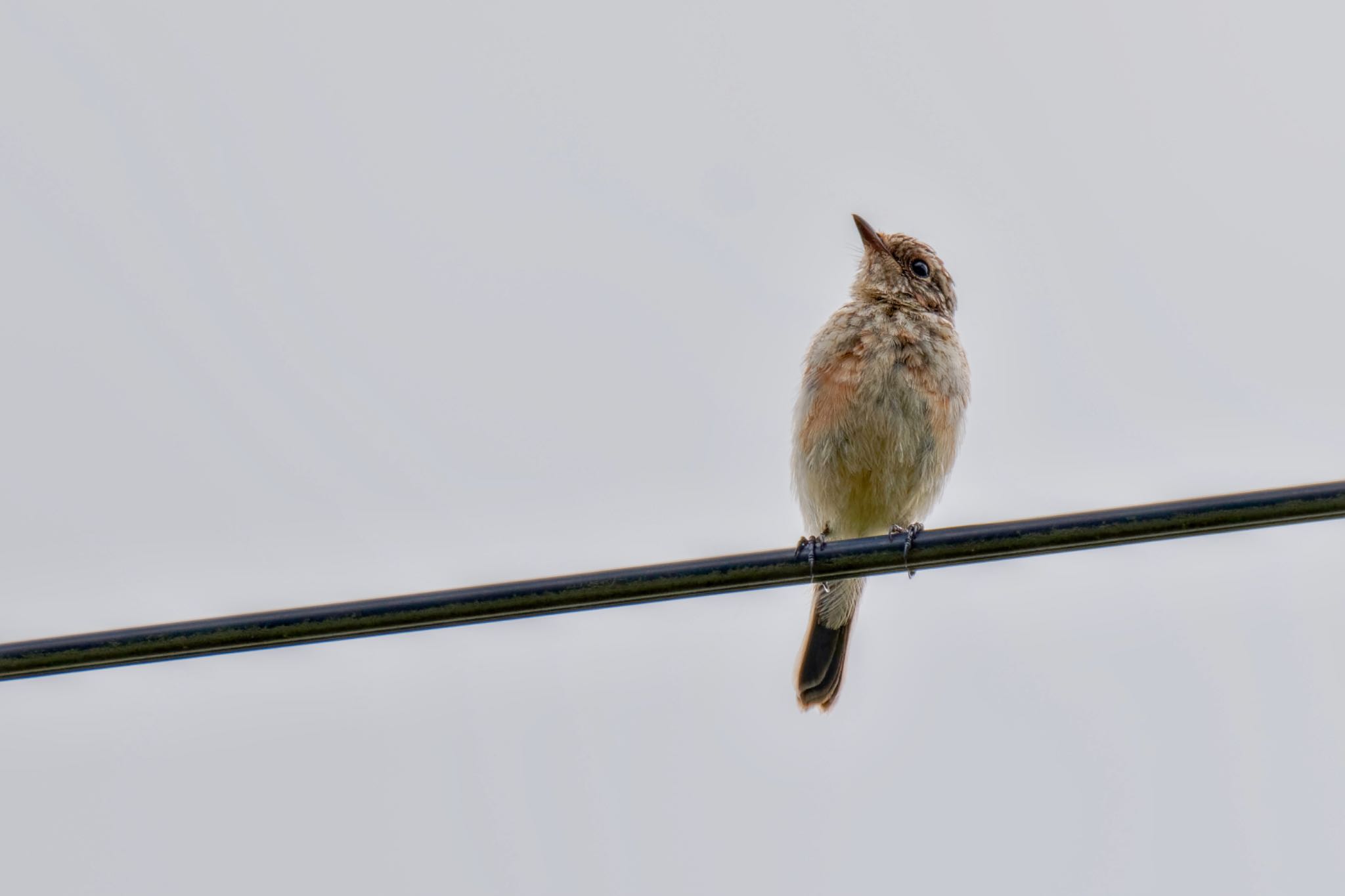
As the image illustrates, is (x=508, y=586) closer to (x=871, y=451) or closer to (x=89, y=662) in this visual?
(x=89, y=662)

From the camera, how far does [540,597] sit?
4988mm

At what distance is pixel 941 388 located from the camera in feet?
31.0

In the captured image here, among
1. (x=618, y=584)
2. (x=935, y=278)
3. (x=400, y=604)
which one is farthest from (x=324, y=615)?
(x=935, y=278)

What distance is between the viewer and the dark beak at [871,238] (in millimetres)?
10758

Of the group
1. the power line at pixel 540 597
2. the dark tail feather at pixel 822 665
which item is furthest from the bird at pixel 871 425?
the power line at pixel 540 597

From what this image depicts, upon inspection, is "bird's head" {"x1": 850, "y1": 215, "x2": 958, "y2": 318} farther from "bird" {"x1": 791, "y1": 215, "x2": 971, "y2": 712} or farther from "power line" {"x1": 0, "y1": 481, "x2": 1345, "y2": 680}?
"power line" {"x1": 0, "y1": 481, "x2": 1345, "y2": 680}

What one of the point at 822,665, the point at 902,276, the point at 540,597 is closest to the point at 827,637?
the point at 822,665

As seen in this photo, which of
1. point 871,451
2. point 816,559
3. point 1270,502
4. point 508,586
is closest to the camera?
point 1270,502

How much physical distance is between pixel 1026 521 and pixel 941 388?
14.9ft

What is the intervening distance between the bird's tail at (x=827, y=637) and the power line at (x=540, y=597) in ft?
17.2

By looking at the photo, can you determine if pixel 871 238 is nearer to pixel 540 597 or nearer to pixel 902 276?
pixel 902 276

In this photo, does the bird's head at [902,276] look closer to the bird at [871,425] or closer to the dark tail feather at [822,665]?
the bird at [871,425]

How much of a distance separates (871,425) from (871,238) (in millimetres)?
2070

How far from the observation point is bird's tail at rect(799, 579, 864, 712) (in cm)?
1028
